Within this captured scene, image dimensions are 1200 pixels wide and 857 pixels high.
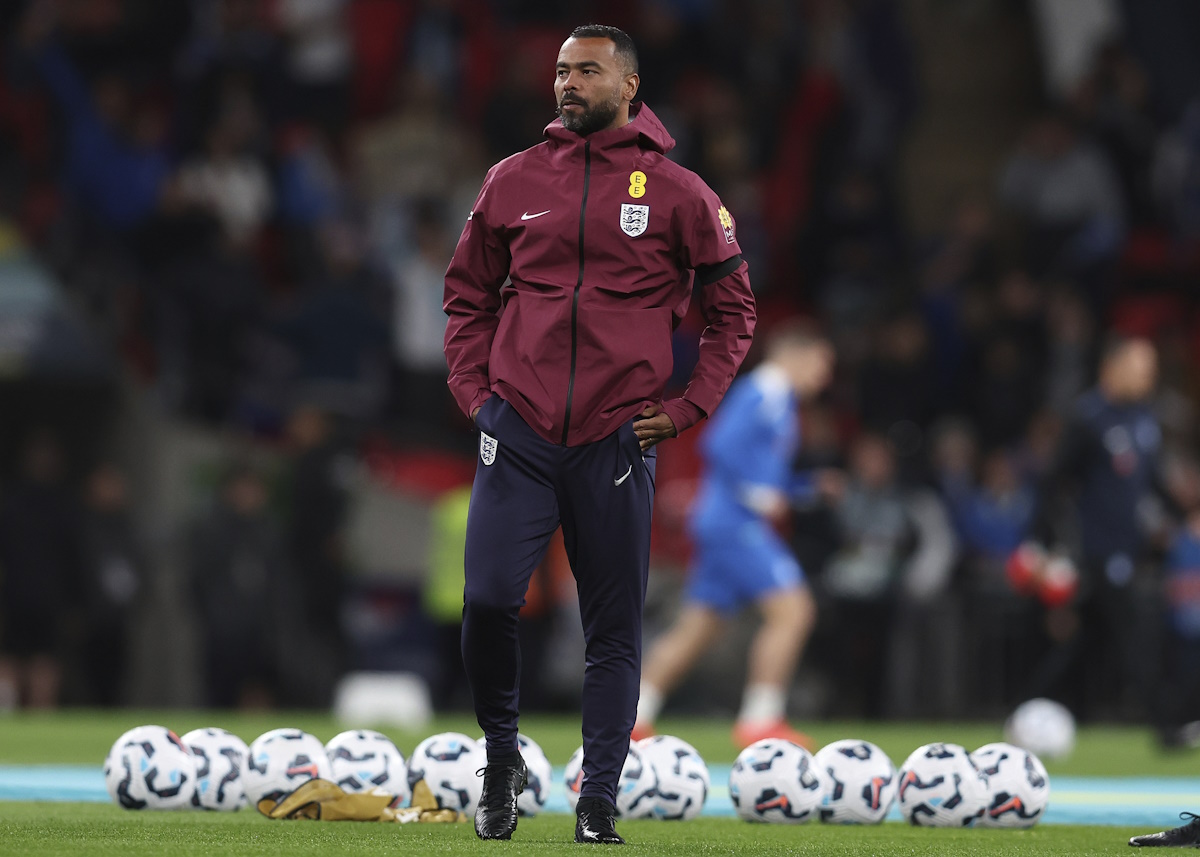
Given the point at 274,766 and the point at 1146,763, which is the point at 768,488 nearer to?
the point at 1146,763

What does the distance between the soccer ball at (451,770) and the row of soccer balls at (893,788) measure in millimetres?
1029

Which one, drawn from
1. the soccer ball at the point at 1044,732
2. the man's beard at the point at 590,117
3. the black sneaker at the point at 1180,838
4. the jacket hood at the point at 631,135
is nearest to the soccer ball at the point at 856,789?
the black sneaker at the point at 1180,838

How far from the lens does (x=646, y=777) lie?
8.04 m

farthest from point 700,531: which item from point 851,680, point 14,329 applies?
point 14,329

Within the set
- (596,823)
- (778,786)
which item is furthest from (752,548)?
(596,823)

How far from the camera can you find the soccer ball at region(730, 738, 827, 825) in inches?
312

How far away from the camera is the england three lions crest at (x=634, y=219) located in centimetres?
672

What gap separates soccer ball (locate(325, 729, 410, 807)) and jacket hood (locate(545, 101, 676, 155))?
8.11 ft

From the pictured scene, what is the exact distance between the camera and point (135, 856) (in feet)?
19.4

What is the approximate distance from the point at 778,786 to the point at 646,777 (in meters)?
0.52

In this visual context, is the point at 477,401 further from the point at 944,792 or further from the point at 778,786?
the point at 944,792

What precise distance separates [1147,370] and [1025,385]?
3.77 metres

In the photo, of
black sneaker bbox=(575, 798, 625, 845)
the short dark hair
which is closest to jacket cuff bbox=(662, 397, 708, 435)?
the short dark hair

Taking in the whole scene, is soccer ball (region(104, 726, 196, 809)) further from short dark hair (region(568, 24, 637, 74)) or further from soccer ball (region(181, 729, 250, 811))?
short dark hair (region(568, 24, 637, 74))
